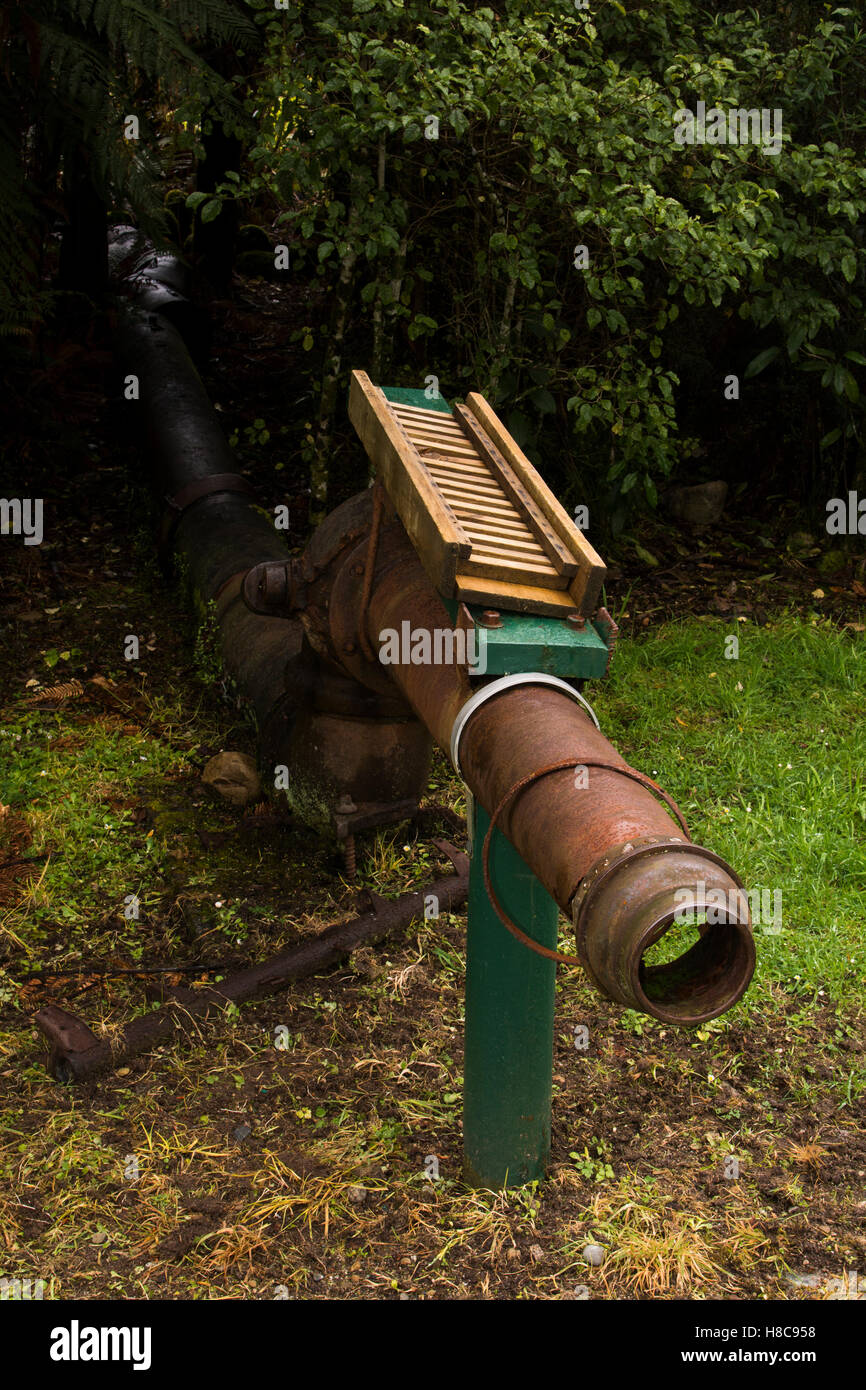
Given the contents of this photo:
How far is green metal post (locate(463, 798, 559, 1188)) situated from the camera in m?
2.46

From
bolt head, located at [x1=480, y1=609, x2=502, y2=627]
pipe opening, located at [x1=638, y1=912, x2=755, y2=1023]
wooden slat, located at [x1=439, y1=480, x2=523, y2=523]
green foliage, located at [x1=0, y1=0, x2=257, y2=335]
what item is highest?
green foliage, located at [x1=0, y1=0, x2=257, y2=335]

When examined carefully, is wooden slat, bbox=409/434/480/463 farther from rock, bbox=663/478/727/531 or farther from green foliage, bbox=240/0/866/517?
rock, bbox=663/478/727/531

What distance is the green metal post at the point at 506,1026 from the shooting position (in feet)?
8.08

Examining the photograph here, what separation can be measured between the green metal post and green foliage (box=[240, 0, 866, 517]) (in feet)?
8.93

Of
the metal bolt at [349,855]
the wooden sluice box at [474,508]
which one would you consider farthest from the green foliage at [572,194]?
the metal bolt at [349,855]

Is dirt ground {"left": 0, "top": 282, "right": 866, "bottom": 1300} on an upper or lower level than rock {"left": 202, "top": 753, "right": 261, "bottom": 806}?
lower

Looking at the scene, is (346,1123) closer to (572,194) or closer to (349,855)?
(349,855)

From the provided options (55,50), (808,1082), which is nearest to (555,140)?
(55,50)

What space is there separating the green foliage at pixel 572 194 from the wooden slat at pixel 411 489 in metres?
1.39

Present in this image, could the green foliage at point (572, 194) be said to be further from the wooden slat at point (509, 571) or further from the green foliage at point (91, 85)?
the wooden slat at point (509, 571)

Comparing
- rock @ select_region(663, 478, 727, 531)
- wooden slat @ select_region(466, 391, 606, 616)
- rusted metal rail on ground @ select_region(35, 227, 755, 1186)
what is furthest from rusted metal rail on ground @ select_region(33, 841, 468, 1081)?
rock @ select_region(663, 478, 727, 531)

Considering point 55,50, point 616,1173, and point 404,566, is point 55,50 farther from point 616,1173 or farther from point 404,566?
point 616,1173

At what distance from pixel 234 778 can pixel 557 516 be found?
1761 mm

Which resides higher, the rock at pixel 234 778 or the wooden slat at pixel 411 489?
the wooden slat at pixel 411 489
